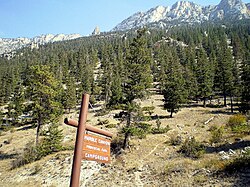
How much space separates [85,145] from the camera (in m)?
6.99

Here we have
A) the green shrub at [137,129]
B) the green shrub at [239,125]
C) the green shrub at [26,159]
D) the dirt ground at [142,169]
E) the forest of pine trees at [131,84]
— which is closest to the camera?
the dirt ground at [142,169]

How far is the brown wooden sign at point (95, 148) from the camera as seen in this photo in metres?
6.99

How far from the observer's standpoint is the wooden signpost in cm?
676

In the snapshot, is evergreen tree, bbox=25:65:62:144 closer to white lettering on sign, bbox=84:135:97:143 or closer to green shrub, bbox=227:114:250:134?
green shrub, bbox=227:114:250:134

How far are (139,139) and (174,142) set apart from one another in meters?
5.14

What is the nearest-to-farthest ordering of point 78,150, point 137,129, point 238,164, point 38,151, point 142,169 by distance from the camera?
point 78,150 → point 238,164 → point 142,169 → point 137,129 → point 38,151

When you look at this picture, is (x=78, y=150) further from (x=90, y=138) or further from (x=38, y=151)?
(x=38, y=151)

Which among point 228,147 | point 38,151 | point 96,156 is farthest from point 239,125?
point 96,156

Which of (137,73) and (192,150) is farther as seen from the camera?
(137,73)

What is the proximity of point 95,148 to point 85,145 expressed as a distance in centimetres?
36

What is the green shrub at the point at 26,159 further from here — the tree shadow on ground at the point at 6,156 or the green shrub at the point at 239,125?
the green shrub at the point at 239,125

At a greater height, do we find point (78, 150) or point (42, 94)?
point (42, 94)

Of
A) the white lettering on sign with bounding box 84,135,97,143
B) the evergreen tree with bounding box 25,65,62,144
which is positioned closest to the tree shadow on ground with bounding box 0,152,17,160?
the evergreen tree with bounding box 25,65,62,144

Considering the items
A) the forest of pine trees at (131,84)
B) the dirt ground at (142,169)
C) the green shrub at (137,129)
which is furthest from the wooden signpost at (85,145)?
the forest of pine trees at (131,84)
